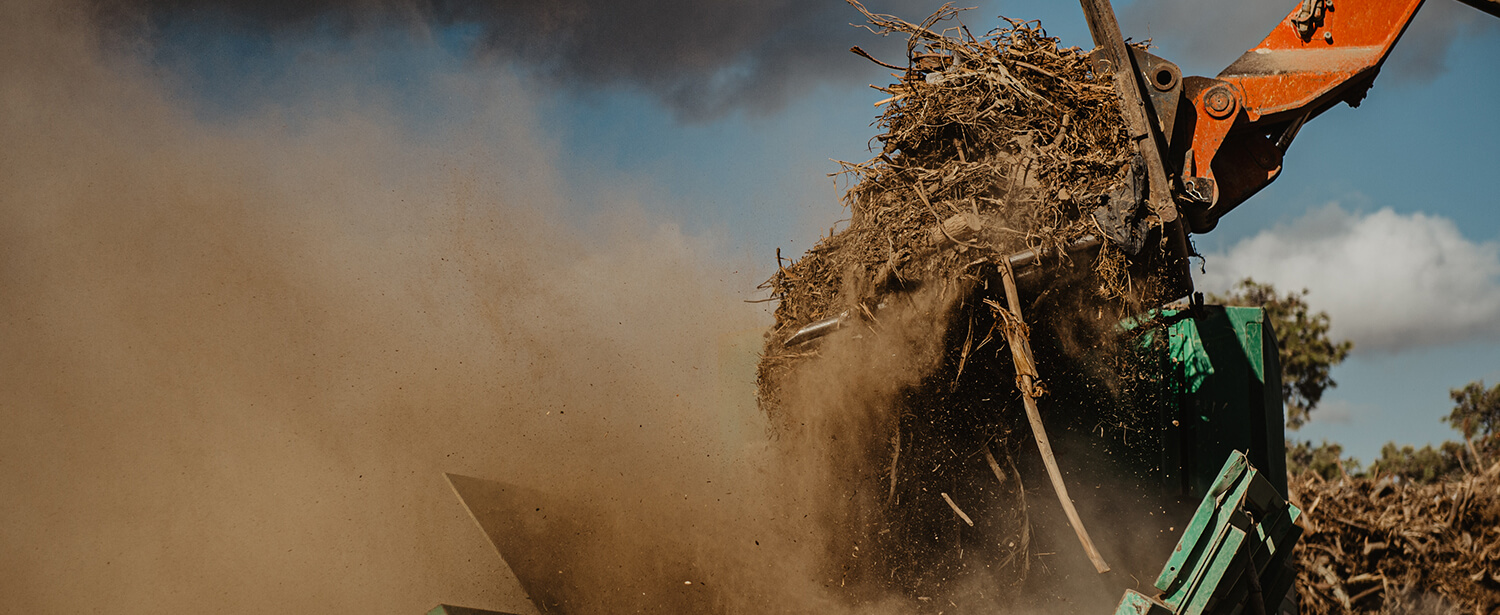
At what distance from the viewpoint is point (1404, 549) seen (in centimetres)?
659

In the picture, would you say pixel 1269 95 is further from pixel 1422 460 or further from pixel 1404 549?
pixel 1422 460

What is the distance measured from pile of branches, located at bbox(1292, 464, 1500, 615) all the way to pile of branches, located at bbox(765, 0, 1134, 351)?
4.71 m

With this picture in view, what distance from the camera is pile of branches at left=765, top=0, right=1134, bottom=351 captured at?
362 centimetres

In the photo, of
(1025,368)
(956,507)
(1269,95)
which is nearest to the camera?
(1025,368)

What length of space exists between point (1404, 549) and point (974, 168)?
5514 mm

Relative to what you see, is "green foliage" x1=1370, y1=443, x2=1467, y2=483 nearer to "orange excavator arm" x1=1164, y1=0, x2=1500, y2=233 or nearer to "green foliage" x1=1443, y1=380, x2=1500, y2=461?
"green foliage" x1=1443, y1=380, x2=1500, y2=461

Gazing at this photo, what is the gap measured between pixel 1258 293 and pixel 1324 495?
1386cm

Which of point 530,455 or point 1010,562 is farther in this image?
point 530,455

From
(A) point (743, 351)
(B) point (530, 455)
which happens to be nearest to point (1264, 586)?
(A) point (743, 351)

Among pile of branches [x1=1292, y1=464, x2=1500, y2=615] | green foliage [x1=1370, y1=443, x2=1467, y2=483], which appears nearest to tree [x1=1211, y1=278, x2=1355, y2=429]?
green foliage [x1=1370, y1=443, x2=1467, y2=483]

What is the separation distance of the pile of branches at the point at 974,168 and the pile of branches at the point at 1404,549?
4705mm

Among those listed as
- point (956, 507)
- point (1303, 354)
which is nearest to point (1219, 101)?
point (956, 507)

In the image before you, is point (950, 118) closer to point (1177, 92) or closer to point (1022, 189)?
point (1022, 189)

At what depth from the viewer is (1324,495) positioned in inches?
273
